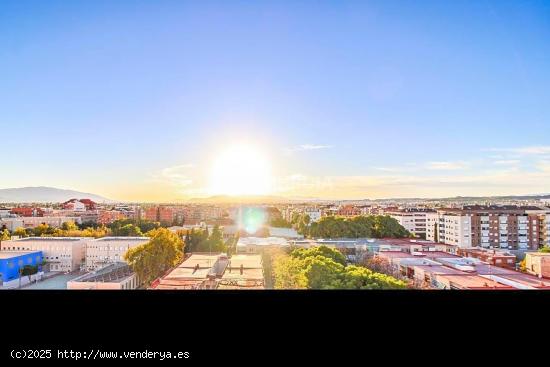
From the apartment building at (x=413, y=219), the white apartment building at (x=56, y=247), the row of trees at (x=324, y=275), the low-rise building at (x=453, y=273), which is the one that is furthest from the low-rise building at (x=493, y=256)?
the white apartment building at (x=56, y=247)

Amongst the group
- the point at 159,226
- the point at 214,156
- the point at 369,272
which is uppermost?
the point at 214,156

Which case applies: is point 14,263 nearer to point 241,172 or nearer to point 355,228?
point 241,172

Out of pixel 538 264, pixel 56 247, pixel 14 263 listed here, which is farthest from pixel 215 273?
pixel 538 264
